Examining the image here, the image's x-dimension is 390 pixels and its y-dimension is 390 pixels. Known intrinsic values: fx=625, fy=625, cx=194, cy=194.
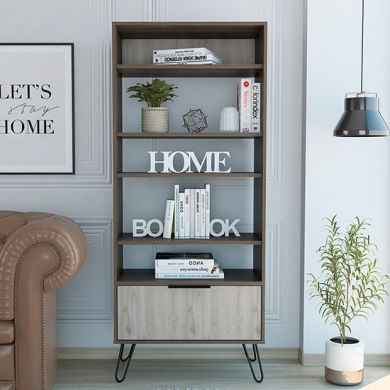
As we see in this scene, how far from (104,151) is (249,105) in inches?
35.3

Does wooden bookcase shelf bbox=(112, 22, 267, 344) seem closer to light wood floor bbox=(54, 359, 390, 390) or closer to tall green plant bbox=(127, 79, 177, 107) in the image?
tall green plant bbox=(127, 79, 177, 107)

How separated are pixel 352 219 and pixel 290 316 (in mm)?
676

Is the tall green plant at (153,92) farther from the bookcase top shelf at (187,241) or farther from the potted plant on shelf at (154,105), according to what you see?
the bookcase top shelf at (187,241)

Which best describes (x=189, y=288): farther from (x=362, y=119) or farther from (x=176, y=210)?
(x=362, y=119)

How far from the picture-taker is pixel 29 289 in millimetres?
2865

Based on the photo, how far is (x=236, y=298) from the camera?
3.25m

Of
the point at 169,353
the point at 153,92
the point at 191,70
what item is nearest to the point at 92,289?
the point at 169,353

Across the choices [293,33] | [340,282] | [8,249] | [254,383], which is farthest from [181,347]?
[293,33]

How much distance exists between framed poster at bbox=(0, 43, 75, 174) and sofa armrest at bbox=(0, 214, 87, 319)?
780mm

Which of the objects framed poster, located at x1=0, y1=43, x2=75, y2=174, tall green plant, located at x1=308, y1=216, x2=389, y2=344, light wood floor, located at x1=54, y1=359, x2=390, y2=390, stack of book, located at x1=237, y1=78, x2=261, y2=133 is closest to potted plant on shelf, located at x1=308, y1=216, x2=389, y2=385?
tall green plant, located at x1=308, y1=216, x2=389, y2=344

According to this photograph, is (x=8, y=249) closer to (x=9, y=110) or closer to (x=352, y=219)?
(x=9, y=110)

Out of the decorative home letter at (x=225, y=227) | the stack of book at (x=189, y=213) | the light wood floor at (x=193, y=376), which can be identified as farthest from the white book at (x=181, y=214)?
the light wood floor at (x=193, y=376)

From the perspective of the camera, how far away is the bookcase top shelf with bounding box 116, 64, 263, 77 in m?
3.20

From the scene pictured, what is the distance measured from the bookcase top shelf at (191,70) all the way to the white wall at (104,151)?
0.71ft
